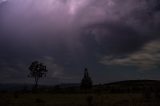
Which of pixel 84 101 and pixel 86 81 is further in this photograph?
pixel 86 81

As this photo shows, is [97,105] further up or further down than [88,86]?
further down

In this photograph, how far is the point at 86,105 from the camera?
42.1 m

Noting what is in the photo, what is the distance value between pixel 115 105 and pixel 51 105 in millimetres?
9062

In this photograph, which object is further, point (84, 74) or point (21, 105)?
point (84, 74)

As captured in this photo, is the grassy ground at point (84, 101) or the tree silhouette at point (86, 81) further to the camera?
the tree silhouette at point (86, 81)

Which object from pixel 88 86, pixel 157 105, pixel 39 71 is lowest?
pixel 157 105

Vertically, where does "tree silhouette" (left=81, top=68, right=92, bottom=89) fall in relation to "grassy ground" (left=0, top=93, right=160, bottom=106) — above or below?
above

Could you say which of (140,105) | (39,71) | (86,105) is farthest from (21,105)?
(39,71)

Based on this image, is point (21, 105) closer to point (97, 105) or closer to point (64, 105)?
point (64, 105)

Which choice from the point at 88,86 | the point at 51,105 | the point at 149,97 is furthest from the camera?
the point at 88,86

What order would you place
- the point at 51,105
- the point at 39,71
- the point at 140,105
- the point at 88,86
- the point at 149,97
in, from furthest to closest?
the point at 39,71 < the point at 88,86 < the point at 149,97 < the point at 51,105 < the point at 140,105

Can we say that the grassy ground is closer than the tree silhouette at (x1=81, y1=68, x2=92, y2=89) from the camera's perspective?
Yes

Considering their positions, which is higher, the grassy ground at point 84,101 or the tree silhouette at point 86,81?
the tree silhouette at point 86,81

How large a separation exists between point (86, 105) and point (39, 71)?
9770 cm
